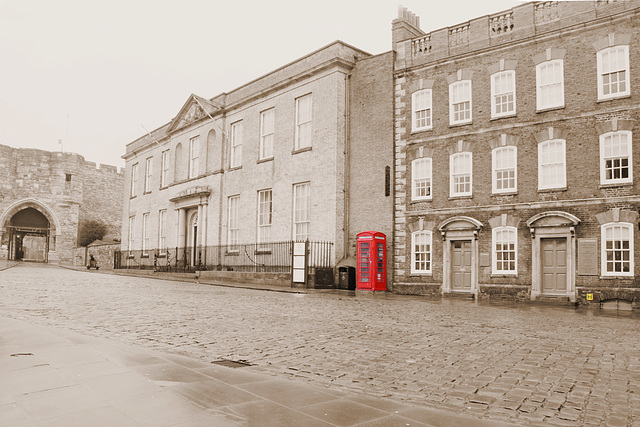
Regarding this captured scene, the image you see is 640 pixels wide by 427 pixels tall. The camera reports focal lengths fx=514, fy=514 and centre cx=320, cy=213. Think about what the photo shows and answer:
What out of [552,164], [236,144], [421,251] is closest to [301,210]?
[421,251]

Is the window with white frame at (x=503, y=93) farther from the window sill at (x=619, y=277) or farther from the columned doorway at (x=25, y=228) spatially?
the columned doorway at (x=25, y=228)

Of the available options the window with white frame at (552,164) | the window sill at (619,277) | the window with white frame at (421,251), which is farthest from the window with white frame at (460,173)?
the window sill at (619,277)

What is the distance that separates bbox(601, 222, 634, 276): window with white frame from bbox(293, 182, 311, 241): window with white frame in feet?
39.6

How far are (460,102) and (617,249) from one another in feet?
24.9

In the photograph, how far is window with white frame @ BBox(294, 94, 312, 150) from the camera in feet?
80.6

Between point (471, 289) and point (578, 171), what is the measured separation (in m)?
5.38

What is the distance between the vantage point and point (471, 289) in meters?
18.6

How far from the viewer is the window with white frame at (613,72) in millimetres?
16263

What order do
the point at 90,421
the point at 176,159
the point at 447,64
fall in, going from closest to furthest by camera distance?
the point at 90,421
the point at 447,64
the point at 176,159

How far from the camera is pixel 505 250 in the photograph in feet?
59.1

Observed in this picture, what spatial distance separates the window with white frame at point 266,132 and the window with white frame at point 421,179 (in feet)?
28.7

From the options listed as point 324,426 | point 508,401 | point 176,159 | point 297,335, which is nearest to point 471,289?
point 297,335

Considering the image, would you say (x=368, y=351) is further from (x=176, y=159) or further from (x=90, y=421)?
(x=176, y=159)

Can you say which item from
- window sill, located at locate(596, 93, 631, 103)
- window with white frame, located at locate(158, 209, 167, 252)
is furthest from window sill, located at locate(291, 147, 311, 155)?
window with white frame, located at locate(158, 209, 167, 252)
